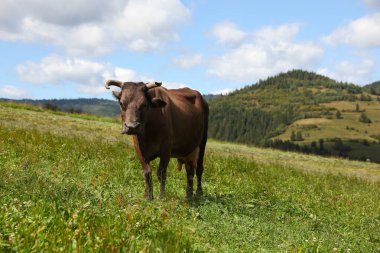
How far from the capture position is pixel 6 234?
4793mm

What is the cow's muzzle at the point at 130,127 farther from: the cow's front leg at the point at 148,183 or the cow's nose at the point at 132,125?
the cow's front leg at the point at 148,183

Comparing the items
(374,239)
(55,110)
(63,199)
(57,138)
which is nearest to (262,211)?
(374,239)

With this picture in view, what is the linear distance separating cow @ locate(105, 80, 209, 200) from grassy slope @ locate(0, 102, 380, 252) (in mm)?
806

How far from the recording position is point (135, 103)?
10227 mm

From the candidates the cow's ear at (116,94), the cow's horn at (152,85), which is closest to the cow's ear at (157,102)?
the cow's horn at (152,85)

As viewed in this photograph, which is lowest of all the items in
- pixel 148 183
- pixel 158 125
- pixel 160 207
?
pixel 148 183

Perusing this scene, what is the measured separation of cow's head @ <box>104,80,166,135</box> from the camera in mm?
Answer: 9898

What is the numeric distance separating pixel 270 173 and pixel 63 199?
11444 mm

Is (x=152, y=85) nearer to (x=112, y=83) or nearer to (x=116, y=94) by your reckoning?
(x=116, y=94)

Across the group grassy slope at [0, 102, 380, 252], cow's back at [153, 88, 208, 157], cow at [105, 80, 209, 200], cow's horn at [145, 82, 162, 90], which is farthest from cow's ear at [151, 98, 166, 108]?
grassy slope at [0, 102, 380, 252]

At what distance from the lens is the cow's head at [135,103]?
32.5ft

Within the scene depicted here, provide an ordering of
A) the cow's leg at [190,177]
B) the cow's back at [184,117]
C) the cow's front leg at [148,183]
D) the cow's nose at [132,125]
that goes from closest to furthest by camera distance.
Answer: the cow's nose at [132,125] → the cow's front leg at [148,183] → the cow's back at [184,117] → the cow's leg at [190,177]

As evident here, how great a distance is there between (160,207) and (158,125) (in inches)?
140

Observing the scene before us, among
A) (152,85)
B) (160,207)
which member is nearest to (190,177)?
(152,85)
